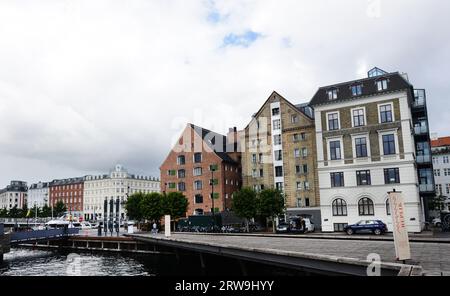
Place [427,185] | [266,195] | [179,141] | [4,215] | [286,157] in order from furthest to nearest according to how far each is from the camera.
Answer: [4,215], [179,141], [286,157], [266,195], [427,185]

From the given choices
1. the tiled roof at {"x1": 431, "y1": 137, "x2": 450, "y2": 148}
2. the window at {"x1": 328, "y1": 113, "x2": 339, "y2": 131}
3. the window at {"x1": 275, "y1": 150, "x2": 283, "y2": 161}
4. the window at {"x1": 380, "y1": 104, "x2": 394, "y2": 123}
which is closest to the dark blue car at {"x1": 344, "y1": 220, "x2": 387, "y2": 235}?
the window at {"x1": 380, "y1": 104, "x2": 394, "y2": 123}

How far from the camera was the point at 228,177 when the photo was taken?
69312mm

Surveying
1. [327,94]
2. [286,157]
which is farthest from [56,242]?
[327,94]

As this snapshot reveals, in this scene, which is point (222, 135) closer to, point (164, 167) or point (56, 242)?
point (164, 167)

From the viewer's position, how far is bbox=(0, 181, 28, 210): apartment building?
594ft

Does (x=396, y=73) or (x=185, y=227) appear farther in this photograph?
(x=185, y=227)

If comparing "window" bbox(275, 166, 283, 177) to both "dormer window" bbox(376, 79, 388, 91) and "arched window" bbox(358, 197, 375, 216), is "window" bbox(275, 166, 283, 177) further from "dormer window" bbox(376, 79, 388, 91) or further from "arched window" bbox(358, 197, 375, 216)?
"dormer window" bbox(376, 79, 388, 91)

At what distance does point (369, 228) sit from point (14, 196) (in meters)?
187

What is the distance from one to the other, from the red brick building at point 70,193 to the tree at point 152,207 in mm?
105187

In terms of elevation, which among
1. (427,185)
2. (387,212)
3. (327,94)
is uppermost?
(327,94)

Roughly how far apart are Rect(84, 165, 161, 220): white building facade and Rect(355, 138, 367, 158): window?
113744 millimetres

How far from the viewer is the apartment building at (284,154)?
183ft

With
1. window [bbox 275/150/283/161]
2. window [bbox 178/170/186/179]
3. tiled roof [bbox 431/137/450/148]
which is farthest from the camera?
tiled roof [bbox 431/137/450/148]

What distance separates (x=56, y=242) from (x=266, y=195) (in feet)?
116
